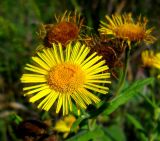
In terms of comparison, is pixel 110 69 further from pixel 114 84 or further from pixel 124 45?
pixel 114 84

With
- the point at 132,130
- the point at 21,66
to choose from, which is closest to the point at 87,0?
the point at 21,66

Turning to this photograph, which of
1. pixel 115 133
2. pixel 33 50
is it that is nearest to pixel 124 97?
pixel 115 133

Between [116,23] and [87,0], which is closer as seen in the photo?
[116,23]

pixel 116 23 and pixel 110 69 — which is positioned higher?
pixel 116 23

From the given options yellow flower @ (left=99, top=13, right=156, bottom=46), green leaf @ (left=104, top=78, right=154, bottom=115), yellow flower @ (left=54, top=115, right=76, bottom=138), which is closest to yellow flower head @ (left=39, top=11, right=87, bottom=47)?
yellow flower @ (left=99, top=13, right=156, bottom=46)

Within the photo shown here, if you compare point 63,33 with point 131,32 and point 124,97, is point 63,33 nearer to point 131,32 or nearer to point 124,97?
point 131,32

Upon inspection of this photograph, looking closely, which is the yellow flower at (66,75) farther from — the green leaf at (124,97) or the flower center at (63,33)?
the green leaf at (124,97)
